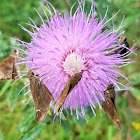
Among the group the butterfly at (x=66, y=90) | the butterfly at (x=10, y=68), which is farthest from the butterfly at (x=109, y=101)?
the butterfly at (x=10, y=68)

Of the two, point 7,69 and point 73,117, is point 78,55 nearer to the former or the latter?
point 7,69

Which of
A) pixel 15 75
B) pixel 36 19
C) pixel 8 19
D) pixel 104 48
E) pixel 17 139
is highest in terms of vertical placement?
pixel 8 19

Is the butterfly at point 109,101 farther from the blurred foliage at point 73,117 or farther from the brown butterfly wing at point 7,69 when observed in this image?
the blurred foliage at point 73,117

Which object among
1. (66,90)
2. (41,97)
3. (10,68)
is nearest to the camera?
(66,90)

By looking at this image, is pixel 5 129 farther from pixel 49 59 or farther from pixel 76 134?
pixel 49 59

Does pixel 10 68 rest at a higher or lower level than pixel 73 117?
higher

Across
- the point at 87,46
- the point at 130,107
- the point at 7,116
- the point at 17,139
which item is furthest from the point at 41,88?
the point at 130,107

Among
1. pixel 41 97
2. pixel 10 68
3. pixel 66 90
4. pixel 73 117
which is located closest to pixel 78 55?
pixel 66 90
